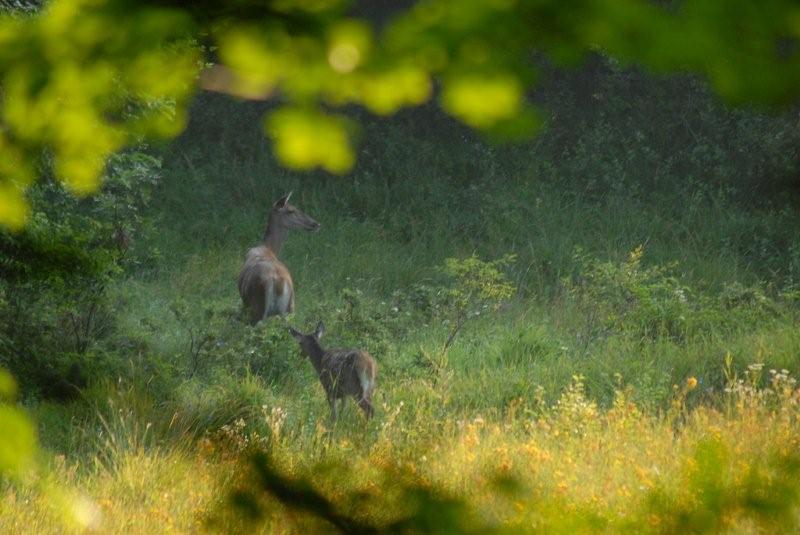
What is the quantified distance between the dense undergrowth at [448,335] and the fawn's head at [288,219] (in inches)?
35.7

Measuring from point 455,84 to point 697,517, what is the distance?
1.23m

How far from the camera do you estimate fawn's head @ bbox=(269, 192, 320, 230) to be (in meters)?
15.6

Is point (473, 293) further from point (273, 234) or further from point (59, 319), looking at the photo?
point (59, 319)

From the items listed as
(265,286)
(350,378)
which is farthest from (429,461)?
(265,286)

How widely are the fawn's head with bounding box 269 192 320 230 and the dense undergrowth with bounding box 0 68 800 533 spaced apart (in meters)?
0.91

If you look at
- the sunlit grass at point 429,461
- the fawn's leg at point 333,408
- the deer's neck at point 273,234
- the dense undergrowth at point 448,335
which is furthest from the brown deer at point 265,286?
the sunlit grass at point 429,461

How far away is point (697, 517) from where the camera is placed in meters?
2.27

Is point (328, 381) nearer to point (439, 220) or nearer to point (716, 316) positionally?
point (716, 316)

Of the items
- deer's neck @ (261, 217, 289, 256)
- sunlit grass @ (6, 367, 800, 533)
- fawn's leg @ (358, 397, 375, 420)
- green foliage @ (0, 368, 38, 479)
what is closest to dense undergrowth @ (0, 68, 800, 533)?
sunlit grass @ (6, 367, 800, 533)

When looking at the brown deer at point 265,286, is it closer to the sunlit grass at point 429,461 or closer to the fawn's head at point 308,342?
the fawn's head at point 308,342

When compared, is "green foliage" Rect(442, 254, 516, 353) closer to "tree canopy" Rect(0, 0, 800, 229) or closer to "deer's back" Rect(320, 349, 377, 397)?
"deer's back" Rect(320, 349, 377, 397)

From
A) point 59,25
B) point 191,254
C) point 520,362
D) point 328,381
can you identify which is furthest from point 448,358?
point 59,25

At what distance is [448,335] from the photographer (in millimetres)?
12750

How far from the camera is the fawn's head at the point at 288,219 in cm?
1555
